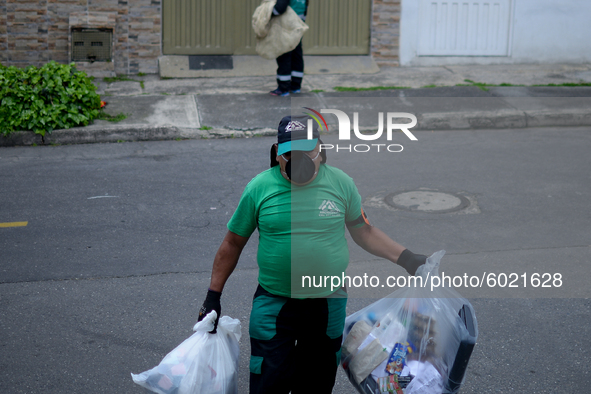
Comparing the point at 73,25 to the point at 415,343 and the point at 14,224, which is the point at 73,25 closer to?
the point at 14,224

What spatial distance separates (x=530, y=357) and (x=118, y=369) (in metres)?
2.52

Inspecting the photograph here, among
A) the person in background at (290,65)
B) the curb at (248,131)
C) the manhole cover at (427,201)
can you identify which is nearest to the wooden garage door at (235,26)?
the person in background at (290,65)

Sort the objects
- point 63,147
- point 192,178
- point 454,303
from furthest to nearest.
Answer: point 63,147 → point 192,178 → point 454,303

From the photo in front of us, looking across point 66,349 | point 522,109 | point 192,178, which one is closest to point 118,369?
point 66,349

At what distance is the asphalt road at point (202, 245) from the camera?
14.0 feet

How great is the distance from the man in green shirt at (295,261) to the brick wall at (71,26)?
10.0 meters

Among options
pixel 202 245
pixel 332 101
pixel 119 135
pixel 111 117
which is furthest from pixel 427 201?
pixel 111 117

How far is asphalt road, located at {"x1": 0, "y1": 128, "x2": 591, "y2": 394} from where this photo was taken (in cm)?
426

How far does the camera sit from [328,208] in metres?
3.17

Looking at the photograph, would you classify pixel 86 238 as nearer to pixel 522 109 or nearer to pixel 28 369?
pixel 28 369

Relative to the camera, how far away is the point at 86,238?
6133 mm

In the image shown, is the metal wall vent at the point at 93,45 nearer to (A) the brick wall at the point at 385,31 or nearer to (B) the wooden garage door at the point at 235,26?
(B) the wooden garage door at the point at 235,26

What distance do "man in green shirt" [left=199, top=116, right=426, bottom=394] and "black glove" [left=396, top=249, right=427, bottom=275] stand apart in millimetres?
297

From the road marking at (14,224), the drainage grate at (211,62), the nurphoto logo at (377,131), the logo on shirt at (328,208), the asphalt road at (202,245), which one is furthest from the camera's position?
the drainage grate at (211,62)
